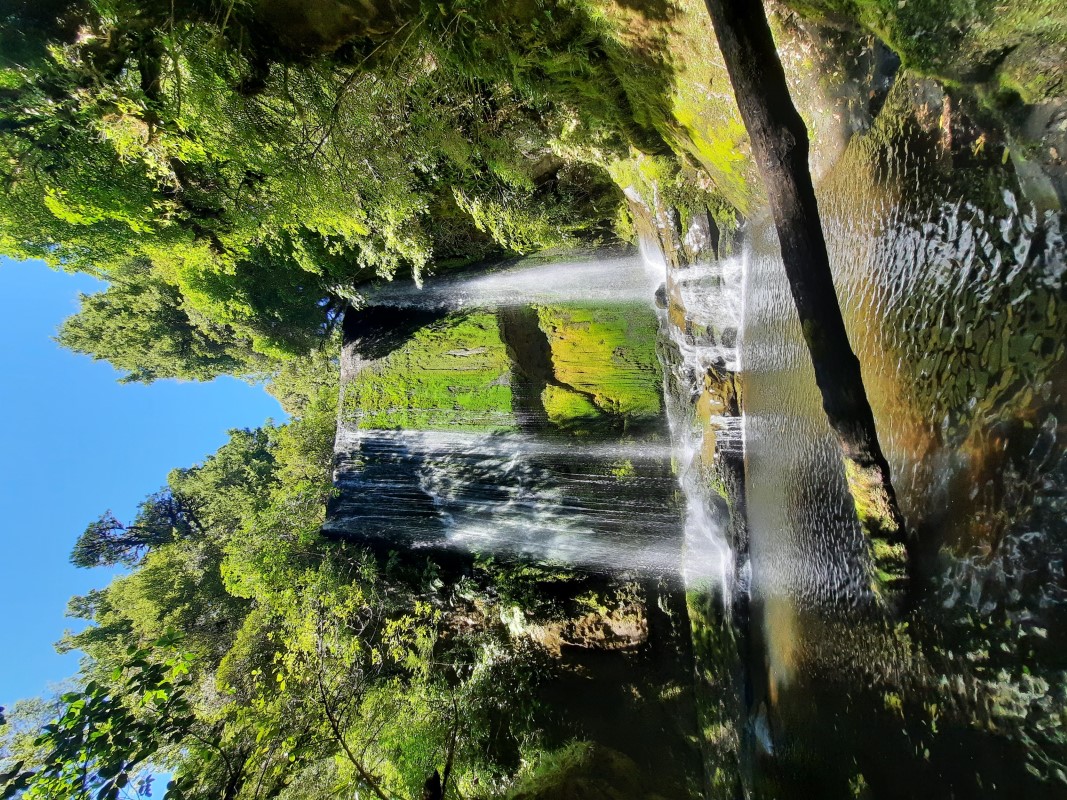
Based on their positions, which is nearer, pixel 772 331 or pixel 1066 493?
pixel 1066 493

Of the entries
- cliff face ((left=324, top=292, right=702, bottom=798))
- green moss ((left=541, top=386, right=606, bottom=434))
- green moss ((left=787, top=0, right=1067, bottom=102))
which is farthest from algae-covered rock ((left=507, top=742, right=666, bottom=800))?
green moss ((left=787, top=0, right=1067, bottom=102))

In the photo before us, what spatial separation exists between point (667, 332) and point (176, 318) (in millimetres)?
13440

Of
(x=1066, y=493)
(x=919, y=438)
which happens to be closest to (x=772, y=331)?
(x=919, y=438)


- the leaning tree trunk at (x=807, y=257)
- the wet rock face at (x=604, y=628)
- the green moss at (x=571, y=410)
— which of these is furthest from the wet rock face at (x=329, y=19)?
the wet rock face at (x=604, y=628)

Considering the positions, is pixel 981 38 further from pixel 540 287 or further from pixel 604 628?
pixel 604 628

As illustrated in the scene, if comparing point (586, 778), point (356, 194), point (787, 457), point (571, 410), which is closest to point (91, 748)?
point (586, 778)

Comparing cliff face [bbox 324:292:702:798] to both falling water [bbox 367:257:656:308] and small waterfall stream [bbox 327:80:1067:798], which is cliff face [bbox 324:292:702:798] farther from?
falling water [bbox 367:257:656:308]

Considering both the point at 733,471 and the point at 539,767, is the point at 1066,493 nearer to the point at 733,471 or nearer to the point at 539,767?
the point at 733,471

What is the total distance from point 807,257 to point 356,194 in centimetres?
584

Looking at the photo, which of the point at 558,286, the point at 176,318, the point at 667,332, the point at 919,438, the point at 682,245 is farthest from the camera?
the point at 176,318

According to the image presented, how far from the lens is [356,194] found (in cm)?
743

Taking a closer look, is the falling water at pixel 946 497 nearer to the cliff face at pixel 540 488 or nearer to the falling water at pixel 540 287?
the cliff face at pixel 540 488

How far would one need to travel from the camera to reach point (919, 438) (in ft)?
11.7

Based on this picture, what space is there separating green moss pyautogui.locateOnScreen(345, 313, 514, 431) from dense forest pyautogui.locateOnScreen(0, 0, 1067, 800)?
1.09 metres
